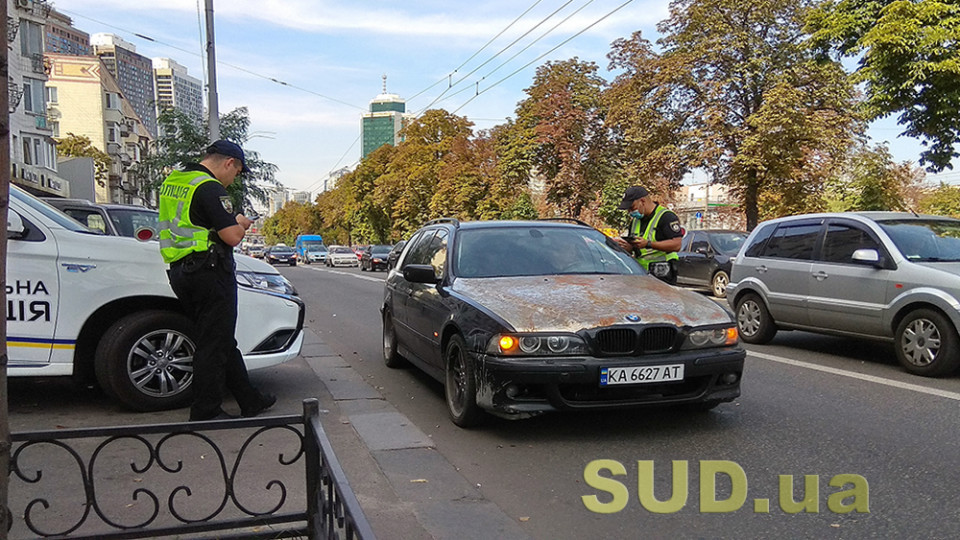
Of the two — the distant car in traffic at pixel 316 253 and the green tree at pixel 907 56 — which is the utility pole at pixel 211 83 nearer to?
the green tree at pixel 907 56

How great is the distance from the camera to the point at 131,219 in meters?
11.4

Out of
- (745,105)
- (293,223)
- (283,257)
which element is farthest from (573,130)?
(293,223)

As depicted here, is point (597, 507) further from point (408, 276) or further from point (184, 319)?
point (184, 319)

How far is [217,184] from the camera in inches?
191

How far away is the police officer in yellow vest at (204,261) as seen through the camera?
478 cm

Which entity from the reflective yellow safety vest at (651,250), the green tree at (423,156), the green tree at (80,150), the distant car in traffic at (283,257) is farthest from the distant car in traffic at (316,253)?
the reflective yellow safety vest at (651,250)

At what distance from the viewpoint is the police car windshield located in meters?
5.39

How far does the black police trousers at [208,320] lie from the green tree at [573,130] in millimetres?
33070

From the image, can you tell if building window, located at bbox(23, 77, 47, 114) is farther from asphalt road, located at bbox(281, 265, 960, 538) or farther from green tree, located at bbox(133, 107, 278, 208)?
asphalt road, located at bbox(281, 265, 960, 538)

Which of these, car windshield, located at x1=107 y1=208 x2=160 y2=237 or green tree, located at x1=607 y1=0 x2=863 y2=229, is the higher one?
green tree, located at x1=607 y1=0 x2=863 y2=229

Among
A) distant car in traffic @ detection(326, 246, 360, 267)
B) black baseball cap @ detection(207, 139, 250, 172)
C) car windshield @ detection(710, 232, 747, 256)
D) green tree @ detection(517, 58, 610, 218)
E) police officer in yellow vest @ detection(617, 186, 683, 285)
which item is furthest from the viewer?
distant car in traffic @ detection(326, 246, 360, 267)

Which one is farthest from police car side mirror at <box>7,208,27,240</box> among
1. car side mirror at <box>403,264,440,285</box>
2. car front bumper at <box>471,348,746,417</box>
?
car front bumper at <box>471,348,746,417</box>

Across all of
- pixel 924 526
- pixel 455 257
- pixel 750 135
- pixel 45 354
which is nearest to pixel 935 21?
pixel 750 135

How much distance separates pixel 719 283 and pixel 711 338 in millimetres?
13289
